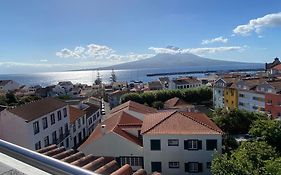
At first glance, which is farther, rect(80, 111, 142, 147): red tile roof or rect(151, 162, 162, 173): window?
rect(80, 111, 142, 147): red tile roof

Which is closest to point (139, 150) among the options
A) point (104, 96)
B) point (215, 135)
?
point (215, 135)

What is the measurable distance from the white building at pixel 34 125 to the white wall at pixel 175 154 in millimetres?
7359

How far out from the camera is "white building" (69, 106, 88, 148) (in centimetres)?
2650

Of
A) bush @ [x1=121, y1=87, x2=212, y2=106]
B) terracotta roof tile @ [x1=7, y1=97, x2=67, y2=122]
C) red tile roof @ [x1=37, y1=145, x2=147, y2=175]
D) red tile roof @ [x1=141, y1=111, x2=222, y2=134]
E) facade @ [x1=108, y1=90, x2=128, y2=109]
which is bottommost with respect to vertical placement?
facade @ [x1=108, y1=90, x2=128, y2=109]

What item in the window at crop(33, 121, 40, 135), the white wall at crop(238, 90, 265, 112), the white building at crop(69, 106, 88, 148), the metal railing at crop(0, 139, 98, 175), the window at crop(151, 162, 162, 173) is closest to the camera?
the metal railing at crop(0, 139, 98, 175)

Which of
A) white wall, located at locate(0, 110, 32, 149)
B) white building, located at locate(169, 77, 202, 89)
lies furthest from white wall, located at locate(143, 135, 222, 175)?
white building, located at locate(169, 77, 202, 89)

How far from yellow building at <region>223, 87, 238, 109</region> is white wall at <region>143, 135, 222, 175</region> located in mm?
29441

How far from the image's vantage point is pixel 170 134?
17.7 metres

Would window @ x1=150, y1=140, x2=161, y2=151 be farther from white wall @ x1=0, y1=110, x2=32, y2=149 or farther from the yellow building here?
the yellow building

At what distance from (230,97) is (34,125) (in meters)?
34.4

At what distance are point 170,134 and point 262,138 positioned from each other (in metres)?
6.01

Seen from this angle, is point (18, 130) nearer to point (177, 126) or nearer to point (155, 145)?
point (155, 145)

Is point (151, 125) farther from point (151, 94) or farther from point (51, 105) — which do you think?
point (151, 94)

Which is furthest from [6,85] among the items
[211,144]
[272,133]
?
[272,133]
